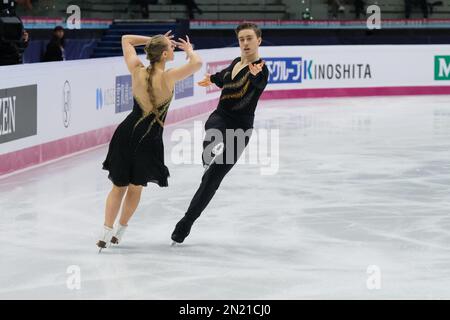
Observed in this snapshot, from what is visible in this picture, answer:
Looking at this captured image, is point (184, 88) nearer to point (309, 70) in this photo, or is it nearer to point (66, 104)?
point (66, 104)

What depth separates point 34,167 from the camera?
11.1 metres

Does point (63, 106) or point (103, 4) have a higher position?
point (103, 4)

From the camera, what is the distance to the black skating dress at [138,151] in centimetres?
660

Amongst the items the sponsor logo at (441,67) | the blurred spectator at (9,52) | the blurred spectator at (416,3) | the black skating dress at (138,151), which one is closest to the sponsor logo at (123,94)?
the blurred spectator at (9,52)

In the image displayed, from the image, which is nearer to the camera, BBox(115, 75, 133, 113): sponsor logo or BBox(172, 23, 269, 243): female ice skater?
BBox(172, 23, 269, 243): female ice skater

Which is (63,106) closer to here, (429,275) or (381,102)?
(429,275)

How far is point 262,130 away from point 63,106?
4.30m

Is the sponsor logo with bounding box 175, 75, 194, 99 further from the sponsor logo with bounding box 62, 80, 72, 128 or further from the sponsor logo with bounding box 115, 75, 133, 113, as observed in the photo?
the sponsor logo with bounding box 62, 80, 72, 128

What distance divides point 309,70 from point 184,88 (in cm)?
578

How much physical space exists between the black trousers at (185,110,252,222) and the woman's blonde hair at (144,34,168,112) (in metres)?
0.49

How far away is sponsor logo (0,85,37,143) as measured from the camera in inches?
402

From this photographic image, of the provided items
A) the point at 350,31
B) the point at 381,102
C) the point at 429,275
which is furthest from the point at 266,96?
the point at 429,275

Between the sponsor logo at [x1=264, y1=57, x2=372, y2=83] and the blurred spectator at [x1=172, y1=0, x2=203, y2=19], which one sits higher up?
the blurred spectator at [x1=172, y1=0, x2=203, y2=19]

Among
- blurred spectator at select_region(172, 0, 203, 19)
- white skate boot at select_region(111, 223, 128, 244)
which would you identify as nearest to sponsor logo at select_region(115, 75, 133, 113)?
white skate boot at select_region(111, 223, 128, 244)
